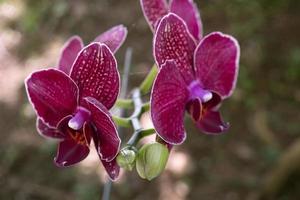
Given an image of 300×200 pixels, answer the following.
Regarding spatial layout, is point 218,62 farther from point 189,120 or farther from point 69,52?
point 189,120

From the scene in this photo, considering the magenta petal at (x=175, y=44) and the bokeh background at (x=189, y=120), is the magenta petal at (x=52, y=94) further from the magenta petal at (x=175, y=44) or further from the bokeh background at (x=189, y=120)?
the bokeh background at (x=189, y=120)

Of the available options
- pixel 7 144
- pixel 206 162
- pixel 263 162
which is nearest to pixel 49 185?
pixel 7 144

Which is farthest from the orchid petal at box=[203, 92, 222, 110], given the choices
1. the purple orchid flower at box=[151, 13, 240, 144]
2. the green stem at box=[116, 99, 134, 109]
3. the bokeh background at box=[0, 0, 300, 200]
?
the bokeh background at box=[0, 0, 300, 200]

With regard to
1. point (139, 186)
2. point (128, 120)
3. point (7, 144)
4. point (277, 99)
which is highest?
point (128, 120)

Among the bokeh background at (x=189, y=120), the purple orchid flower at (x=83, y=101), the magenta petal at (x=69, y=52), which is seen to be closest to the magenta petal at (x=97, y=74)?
the purple orchid flower at (x=83, y=101)

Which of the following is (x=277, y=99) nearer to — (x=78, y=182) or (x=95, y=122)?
(x=78, y=182)

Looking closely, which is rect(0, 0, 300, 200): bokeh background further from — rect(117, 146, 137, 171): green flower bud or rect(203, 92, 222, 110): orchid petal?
rect(117, 146, 137, 171): green flower bud
